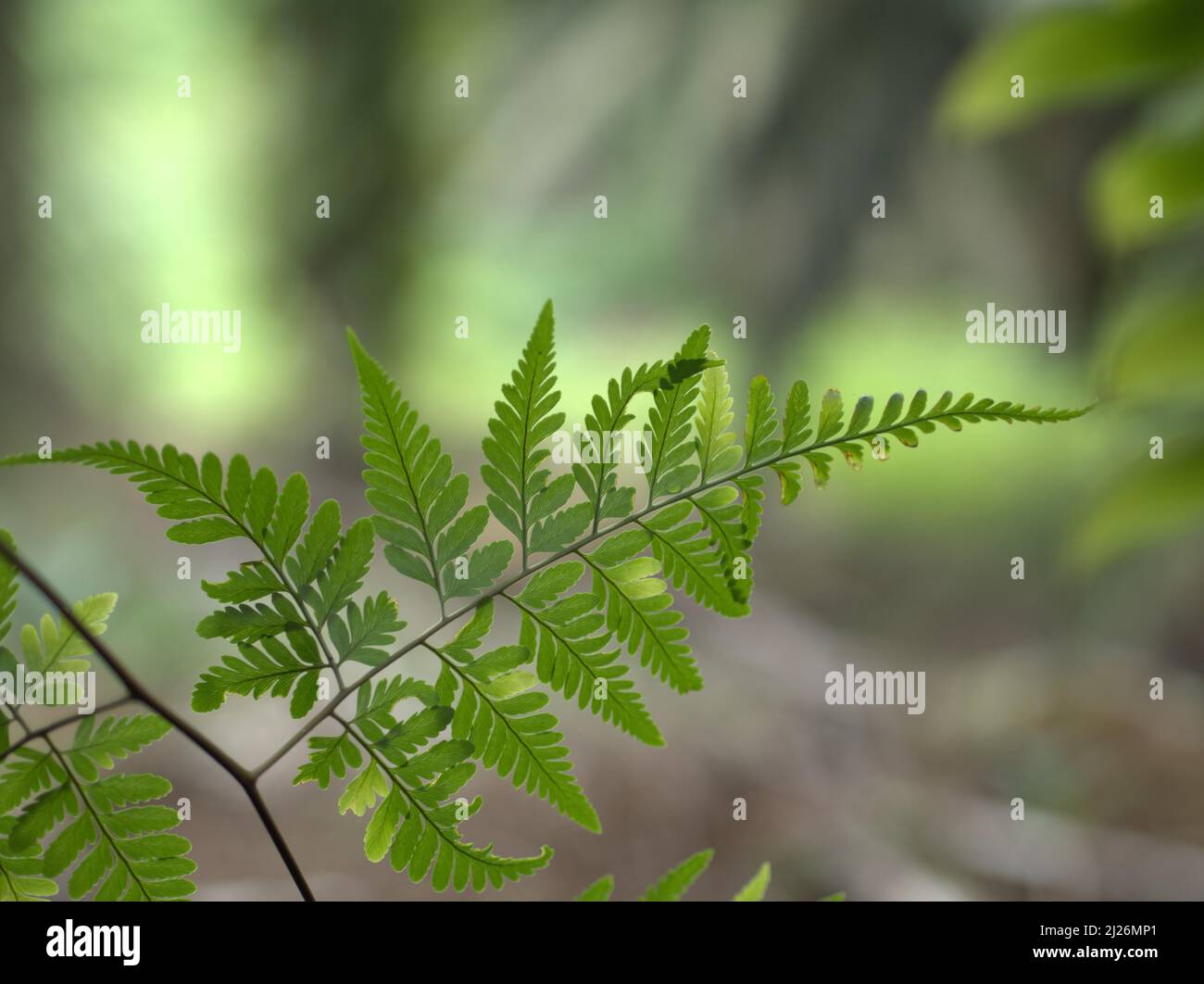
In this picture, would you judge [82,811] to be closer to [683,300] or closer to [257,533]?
[257,533]

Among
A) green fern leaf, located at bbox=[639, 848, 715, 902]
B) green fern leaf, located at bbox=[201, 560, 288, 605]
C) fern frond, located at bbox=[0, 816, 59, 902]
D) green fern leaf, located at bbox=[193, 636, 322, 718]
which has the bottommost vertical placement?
green fern leaf, located at bbox=[639, 848, 715, 902]

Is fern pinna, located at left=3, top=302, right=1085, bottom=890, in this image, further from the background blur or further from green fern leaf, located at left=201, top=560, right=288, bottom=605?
the background blur

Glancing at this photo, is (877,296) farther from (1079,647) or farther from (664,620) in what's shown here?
(664,620)

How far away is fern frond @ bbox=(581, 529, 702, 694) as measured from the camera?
26cm

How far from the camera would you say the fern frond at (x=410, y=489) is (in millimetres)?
230

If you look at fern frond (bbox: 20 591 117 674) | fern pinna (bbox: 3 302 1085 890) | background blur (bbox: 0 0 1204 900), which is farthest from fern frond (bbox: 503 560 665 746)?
background blur (bbox: 0 0 1204 900)

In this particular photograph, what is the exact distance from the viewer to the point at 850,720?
170cm

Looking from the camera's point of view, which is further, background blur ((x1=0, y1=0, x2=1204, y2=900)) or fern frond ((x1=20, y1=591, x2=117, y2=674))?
background blur ((x1=0, y1=0, x2=1204, y2=900))

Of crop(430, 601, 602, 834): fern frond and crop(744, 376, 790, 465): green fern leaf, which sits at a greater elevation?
crop(744, 376, 790, 465): green fern leaf

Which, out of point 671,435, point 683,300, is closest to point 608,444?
point 671,435

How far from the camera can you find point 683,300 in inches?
108

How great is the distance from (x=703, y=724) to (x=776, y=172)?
1.48 meters

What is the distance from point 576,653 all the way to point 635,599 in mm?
21
